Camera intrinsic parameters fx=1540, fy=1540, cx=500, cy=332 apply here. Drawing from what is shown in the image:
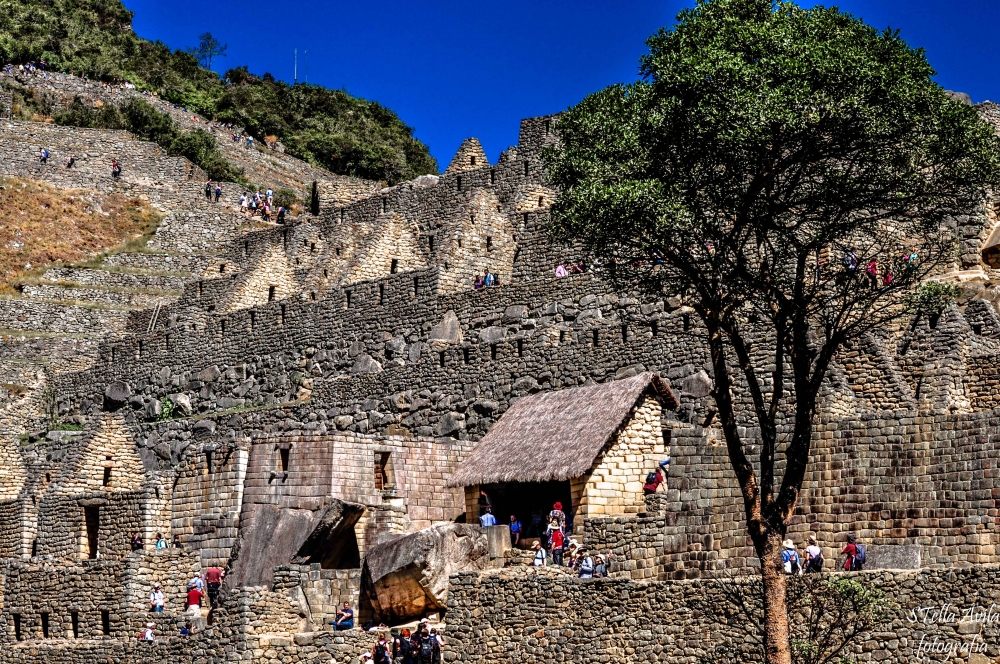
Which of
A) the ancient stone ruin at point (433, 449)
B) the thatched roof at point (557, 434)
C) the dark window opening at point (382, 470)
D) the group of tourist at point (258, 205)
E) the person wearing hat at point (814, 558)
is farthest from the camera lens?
the group of tourist at point (258, 205)

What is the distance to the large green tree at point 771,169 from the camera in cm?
2019

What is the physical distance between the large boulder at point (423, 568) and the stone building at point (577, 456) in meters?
1.50

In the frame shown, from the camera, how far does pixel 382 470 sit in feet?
102

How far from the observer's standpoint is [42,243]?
56094 millimetres

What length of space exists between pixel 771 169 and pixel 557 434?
9426mm

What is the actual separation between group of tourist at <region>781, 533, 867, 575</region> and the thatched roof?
17.8ft

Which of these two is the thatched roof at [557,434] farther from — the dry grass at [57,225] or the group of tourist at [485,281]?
the dry grass at [57,225]

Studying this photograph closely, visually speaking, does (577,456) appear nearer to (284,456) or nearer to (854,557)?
(284,456)

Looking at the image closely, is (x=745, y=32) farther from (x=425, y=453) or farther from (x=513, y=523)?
(x=425, y=453)

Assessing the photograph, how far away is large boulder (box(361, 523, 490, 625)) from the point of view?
26.5m

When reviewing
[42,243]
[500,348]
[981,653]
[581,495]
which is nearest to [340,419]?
[500,348]

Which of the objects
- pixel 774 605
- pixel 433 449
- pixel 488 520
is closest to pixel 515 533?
pixel 488 520

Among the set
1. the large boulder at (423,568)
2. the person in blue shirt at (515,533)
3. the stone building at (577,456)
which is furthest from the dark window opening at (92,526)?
the person in blue shirt at (515,533)

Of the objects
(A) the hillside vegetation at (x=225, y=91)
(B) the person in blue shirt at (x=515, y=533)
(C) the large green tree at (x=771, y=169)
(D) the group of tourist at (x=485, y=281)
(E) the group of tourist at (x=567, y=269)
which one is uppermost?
(A) the hillside vegetation at (x=225, y=91)
